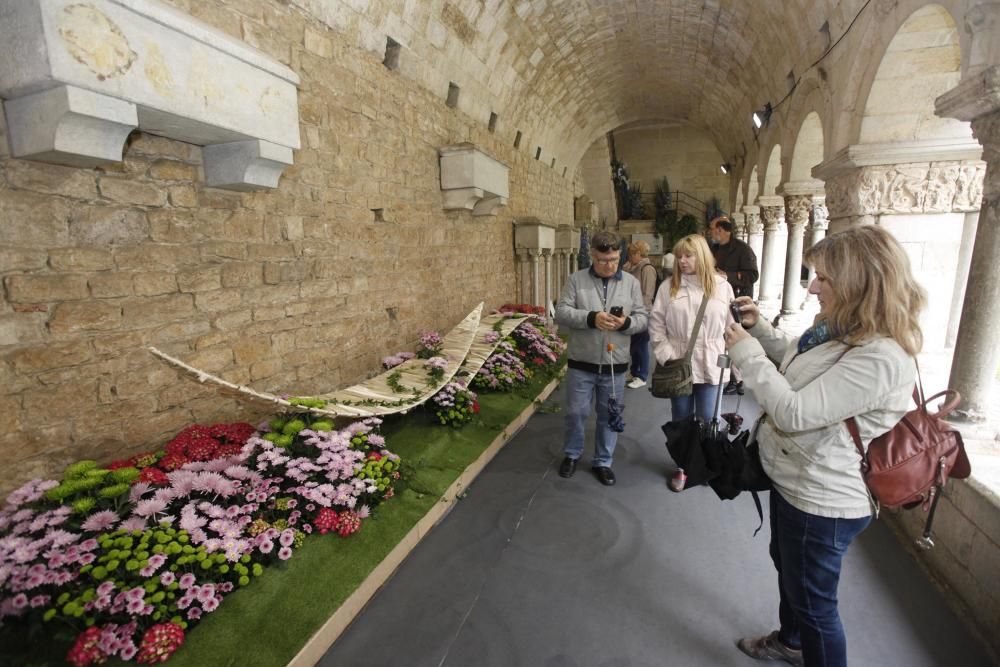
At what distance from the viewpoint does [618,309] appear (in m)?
2.80

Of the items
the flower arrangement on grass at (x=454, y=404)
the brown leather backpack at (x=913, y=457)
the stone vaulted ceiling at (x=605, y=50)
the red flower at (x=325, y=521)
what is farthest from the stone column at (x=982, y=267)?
the red flower at (x=325, y=521)

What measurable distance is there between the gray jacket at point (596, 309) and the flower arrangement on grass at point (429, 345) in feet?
4.91

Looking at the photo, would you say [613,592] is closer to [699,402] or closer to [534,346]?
[699,402]

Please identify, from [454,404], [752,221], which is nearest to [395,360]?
[454,404]

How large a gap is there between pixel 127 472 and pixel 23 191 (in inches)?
46.8

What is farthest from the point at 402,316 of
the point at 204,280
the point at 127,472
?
the point at 127,472

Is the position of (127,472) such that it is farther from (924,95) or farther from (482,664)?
(924,95)

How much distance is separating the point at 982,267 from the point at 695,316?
4.36 ft

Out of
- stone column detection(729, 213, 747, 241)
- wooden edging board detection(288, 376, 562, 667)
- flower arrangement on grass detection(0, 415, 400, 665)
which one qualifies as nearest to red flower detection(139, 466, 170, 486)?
flower arrangement on grass detection(0, 415, 400, 665)

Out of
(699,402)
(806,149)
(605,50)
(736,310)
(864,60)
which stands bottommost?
(699,402)

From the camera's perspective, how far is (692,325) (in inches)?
107

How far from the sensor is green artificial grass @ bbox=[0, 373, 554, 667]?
1.54 meters

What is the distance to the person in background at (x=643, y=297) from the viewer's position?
4836mm

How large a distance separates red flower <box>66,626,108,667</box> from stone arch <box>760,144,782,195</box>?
9.10 meters
